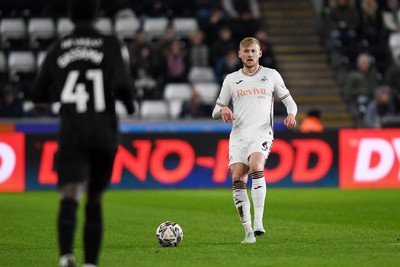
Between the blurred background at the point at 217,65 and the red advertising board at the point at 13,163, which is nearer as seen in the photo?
the red advertising board at the point at 13,163

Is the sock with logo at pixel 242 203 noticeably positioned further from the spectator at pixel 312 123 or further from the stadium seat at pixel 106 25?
the stadium seat at pixel 106 25

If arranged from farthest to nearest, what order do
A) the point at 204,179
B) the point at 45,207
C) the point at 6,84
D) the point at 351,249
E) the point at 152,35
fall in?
the point at 152,35, the point at 6,84, the point at 204,179, the point at 45,207, the point at 351,249

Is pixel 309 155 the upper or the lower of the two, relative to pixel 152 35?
lower

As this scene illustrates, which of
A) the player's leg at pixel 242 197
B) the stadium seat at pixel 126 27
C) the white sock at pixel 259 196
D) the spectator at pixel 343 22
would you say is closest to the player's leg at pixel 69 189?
the player's leg at pixel 242 197

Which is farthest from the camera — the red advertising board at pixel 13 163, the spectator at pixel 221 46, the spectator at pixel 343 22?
the spectator at pixel 343 22

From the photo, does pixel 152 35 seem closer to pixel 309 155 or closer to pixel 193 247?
pixel 309 155

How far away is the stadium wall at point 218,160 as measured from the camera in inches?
897

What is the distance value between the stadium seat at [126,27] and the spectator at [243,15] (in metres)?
2.54

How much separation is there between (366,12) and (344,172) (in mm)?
7799

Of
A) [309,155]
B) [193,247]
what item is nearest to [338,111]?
[309,155]

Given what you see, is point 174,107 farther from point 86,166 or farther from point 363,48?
point 86,166

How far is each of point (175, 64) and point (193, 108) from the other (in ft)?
5.14

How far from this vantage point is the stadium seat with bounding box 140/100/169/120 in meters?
26.2

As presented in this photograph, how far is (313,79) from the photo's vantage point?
97.0 feet
